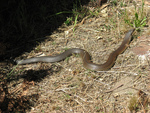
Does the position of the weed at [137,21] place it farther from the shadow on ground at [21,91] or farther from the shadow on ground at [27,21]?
the shadow on ground at [21,91]

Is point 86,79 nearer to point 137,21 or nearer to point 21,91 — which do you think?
point 21,91

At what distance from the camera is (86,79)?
447cm

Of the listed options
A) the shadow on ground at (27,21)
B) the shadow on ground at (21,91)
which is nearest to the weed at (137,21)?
the shadow on ground at (27,21)

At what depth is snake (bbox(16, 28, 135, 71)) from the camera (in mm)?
4664

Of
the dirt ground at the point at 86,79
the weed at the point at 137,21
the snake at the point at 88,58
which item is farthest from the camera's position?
the weed at the point at 137,21

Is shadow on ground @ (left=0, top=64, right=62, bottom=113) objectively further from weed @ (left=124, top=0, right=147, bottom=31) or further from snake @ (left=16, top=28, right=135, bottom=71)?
weed @ (left=124, top=0, right=147, bottom=31)

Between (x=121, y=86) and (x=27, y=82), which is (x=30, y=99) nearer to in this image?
(x=27, y=82)

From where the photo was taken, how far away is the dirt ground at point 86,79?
A: 12.7 feet

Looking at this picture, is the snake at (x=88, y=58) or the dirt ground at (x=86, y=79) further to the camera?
the snake at (x=88, y=58)

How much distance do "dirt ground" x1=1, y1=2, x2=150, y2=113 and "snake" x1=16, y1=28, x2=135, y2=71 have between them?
0.35ft

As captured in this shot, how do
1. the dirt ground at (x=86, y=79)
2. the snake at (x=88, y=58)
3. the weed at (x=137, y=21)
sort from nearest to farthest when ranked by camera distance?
the dirt ground at (x=86, y=79) < the snake at (x=88, y=58) < the weed at (x=137, y=21)

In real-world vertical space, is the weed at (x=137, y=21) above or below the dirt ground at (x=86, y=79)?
above

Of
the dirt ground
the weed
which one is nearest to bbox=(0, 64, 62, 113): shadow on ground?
the dirt ground

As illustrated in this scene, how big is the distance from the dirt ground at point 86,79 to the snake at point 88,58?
4.2 inches
